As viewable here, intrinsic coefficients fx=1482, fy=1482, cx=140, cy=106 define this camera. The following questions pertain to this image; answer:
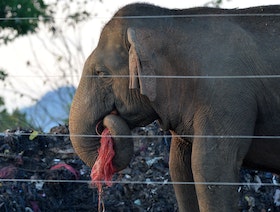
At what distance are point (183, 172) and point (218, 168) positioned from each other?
84cm

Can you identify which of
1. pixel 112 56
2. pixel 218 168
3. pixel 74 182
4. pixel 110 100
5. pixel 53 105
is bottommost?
pixel 53 105

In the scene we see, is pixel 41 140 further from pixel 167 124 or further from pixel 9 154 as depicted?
pixel 167 124

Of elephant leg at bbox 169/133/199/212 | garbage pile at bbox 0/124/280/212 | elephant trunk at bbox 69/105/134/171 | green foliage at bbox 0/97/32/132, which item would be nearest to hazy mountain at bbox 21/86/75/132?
green foliage at bbox 0/97/32/132

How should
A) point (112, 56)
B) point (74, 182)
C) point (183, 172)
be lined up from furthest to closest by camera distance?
1. point (74, 182)
2. point (183, 172)
3. point (112, 56)

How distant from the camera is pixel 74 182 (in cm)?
1229

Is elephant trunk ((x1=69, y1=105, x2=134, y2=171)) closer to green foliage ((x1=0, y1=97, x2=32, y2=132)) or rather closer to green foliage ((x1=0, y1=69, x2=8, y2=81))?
green foliage ((x1=0, y1=97, x2=32, y2=132))

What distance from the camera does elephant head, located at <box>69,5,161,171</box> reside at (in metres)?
10.5

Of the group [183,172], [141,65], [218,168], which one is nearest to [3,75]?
[183,172]

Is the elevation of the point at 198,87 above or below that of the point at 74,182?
above

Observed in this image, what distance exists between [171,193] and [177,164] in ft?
4.51

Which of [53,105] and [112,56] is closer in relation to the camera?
[112,56]

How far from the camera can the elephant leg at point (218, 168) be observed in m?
10.2

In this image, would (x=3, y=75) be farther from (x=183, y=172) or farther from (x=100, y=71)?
(x=100, y=71)

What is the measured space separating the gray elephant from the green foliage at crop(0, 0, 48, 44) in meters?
4.92
